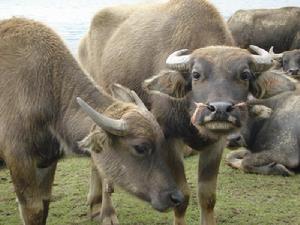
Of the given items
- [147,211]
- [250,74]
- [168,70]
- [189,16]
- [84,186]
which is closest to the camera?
[250,74]

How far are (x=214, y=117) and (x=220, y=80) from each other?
1.14 feet

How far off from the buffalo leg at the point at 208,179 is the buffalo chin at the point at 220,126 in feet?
3.04

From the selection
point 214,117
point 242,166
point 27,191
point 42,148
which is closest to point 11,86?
point 42,148

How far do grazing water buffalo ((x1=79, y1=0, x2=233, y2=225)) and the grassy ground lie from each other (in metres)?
0.36

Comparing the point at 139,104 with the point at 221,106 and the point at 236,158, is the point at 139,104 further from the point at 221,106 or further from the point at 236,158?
the point at 236,158

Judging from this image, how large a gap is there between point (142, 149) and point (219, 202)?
2.26m

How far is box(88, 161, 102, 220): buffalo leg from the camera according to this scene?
636cm

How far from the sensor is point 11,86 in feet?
16.6

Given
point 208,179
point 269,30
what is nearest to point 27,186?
point 208,179

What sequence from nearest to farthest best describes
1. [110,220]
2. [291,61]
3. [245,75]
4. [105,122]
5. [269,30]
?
[105,122] → [245,75] → [110,220] → [291,61] → [269,30]

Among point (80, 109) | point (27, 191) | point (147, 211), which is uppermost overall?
point (80, 109)

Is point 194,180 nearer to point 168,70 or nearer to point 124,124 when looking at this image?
point 168,70

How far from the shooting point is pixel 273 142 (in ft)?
25.5

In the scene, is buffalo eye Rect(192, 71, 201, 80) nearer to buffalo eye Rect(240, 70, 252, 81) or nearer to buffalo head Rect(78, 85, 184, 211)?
buffalo eye Rect(240, 70, 252, 81)
